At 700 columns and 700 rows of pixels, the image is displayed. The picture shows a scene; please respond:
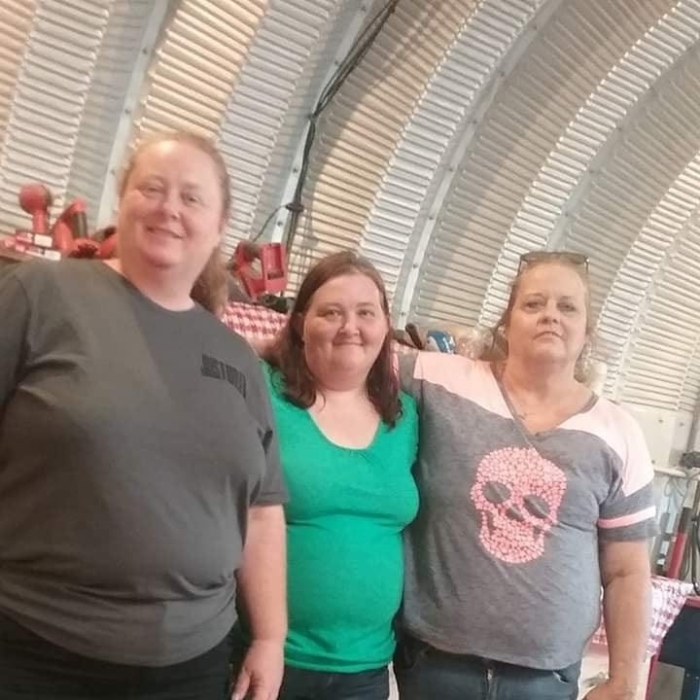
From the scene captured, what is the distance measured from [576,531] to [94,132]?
1.66 m

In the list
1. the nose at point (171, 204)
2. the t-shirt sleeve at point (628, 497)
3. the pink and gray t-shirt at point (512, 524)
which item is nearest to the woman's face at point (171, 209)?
the nose at point (171, 204)

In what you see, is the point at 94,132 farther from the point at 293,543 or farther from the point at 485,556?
the point at 485,556

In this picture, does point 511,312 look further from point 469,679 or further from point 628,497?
point 469,679

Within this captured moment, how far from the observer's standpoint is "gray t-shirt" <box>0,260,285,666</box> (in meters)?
1.54

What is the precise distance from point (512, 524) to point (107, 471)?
0.89 metres

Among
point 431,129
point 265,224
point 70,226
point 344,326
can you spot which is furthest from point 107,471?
point 431,129

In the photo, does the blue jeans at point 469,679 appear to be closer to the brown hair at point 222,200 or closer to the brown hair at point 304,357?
the brown hair at point 304,357

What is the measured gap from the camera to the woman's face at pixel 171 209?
168 centimetres

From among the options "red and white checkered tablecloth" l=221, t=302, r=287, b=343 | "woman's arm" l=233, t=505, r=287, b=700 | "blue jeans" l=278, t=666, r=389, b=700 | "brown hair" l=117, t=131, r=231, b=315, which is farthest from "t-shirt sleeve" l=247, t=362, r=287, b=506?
"red and white checkered tablecloth" l=221, t=302, r=287, b=343

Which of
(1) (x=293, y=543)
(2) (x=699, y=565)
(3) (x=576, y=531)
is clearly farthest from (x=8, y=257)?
(2) (x=699, y=565)

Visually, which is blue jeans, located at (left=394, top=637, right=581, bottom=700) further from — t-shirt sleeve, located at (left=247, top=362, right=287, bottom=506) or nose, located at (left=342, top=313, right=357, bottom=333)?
nose, located at (left=342, top=313, right=357, bottom=333)

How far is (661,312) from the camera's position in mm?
4691

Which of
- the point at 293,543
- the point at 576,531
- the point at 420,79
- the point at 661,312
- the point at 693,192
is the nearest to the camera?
the point at 293,543

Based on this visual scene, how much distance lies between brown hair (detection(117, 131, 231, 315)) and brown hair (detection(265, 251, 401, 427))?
255 mm
